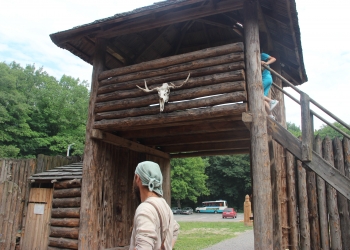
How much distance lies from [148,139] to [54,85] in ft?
110

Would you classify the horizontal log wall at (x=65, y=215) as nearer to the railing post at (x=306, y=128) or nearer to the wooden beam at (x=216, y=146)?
the wooden beam at (x=216, y=146)

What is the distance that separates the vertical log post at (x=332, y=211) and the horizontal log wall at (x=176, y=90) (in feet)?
6.56

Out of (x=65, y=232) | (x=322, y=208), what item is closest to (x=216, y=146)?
(x=322, y=208)

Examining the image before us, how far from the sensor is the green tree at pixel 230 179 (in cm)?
5669

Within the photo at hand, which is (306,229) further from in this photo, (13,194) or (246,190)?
(246,190)

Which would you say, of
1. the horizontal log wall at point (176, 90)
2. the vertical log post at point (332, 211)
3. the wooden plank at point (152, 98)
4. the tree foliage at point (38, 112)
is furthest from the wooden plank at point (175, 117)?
the tree foliage at point (38, 112)

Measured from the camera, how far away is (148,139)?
10.6 meters

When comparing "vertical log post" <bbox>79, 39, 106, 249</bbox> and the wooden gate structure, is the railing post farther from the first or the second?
"vertical log post" <bbox>79, 39, 106, 249</bbox>

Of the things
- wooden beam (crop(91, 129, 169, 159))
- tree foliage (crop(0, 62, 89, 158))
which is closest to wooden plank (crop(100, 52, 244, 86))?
wooden beam (crop(91, 129, 169, 159))

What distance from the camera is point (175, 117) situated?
7.01m

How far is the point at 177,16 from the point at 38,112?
110 feet

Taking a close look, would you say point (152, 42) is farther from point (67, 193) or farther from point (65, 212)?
point (65, 212)

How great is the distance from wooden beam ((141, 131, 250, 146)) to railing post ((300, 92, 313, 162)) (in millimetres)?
2989

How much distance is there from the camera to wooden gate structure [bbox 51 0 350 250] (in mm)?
6316
